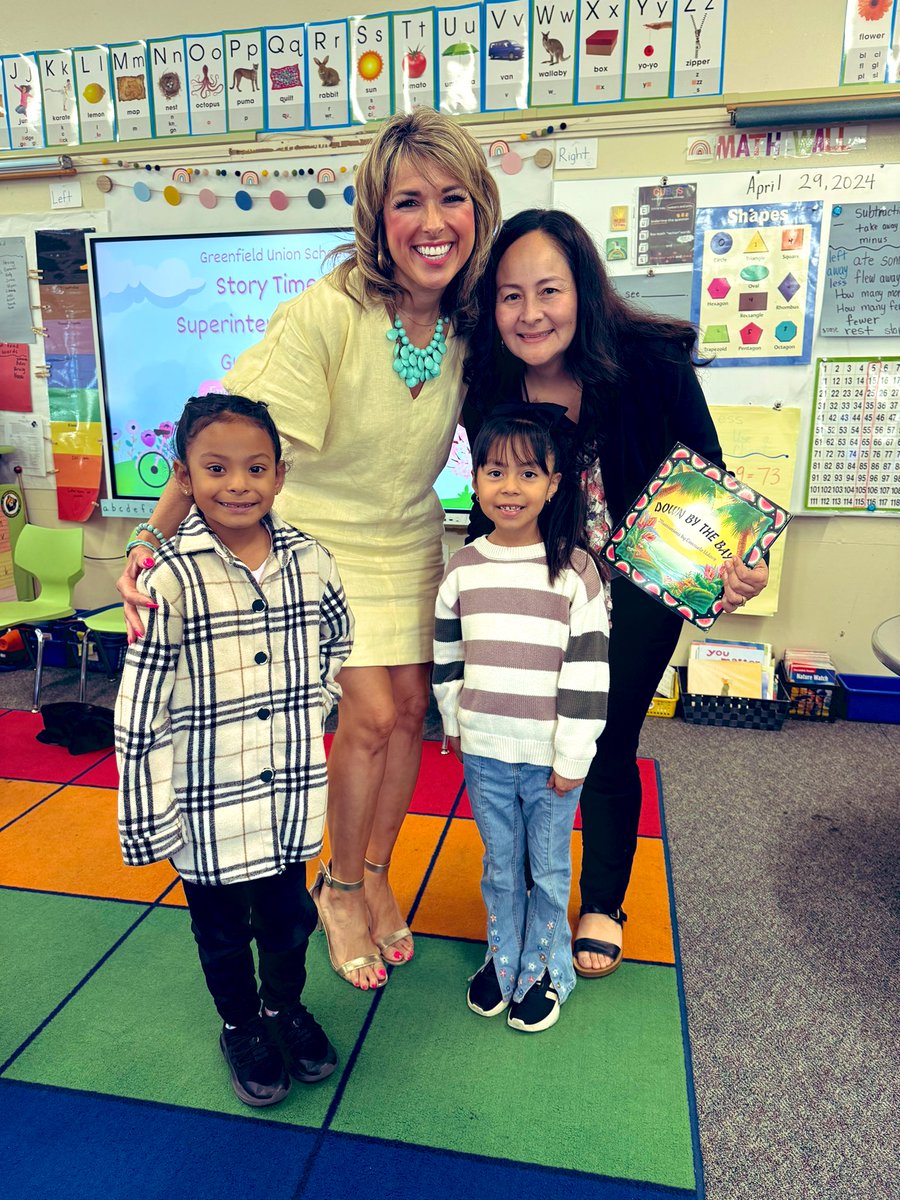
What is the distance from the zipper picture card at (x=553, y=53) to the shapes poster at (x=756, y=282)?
2.02 ft

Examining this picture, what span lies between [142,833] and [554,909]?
0.72 meters

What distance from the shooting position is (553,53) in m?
2.62

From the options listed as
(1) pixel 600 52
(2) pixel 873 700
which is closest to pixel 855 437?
(2) pixel 873 700

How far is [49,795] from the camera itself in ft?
7.59

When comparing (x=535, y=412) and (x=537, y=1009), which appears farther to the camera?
(x=537, y=1009)

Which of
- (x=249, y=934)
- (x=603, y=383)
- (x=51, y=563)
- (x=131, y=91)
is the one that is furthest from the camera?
(x=51, y=563)

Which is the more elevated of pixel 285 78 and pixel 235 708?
pixel 285 78

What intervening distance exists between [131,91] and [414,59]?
109 cm

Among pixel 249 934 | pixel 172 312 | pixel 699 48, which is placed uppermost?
pixel 699 48

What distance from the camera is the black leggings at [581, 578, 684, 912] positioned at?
1.47m

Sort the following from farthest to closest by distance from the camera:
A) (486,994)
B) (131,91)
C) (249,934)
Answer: (131,91) → (486,994) → (249,934)

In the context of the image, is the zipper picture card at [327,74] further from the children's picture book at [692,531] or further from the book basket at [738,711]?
the book basket at [738,711]

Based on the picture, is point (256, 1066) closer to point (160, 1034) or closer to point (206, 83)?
point (160, 1034)

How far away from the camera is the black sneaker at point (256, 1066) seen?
127 centimetres
